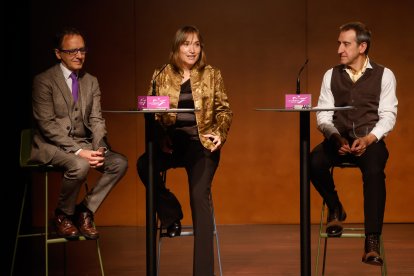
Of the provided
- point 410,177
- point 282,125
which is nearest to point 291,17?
point 282,125

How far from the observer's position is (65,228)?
3789mm

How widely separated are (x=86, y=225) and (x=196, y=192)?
2.07 feet

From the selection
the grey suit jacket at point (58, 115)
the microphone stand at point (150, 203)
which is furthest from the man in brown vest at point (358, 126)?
the grey suit jacket at point (58, 115)

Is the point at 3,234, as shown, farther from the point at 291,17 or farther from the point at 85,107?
the point at 291,17

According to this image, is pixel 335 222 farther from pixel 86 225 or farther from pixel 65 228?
pixel 65 228

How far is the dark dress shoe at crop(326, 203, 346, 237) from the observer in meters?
3.82

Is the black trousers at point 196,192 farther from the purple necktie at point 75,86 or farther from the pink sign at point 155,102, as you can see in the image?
the purple necktie at point 75,86

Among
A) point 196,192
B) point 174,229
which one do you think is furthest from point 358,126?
point 174,229

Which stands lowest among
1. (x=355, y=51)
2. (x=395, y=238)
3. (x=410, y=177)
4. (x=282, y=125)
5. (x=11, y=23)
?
(x=395, y=238)

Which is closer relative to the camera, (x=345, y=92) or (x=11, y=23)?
(x=345, y=92)

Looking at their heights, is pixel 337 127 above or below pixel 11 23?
below

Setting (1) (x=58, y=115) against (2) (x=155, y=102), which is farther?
(1) (x=58, y=115)

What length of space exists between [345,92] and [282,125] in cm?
192

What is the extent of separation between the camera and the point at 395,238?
5430 millimetres
